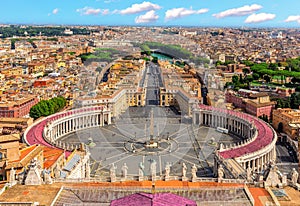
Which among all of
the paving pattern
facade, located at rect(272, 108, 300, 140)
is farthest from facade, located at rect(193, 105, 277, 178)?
facade, located at rect(272, 108, 300, 140)

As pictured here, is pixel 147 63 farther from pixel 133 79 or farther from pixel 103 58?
pixel 133 79

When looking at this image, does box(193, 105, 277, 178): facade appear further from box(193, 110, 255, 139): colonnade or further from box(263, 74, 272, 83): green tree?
box(263, 74, 272, 83): green tree

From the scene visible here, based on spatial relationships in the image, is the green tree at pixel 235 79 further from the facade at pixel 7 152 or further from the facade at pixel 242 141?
the facade at pixel 7 152

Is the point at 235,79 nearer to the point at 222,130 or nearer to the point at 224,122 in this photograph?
the point at 224,122

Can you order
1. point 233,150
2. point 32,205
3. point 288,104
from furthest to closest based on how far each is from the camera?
point 288,104 → point 233,150 → point 32,205

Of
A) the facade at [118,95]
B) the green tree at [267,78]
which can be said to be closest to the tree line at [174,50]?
the facade at [118,95]

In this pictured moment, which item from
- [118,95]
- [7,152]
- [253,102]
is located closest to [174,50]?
[118,95]

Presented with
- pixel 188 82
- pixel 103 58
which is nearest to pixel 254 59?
pixel 103 58
